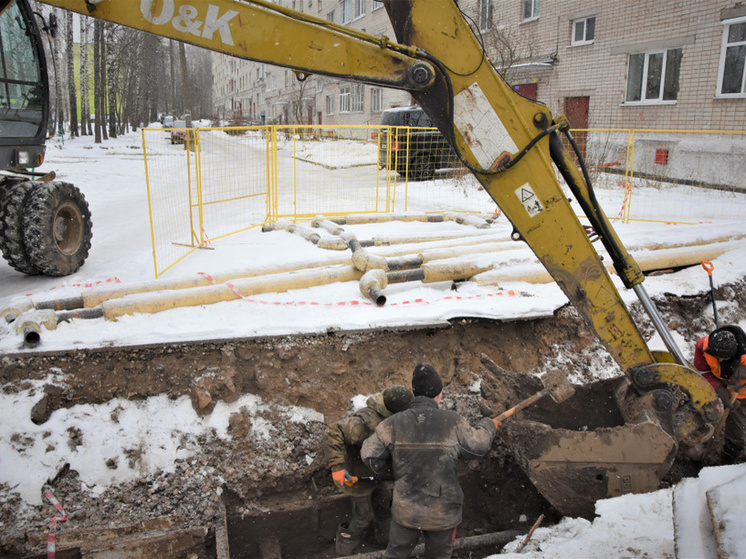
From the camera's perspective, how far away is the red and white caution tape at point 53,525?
411cm

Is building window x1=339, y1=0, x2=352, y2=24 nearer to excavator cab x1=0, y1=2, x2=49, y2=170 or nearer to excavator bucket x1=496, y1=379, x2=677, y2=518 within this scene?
excavator cab x1=0, y1=2, x2=49, y2=170

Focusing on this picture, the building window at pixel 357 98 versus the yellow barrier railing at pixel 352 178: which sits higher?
the building window at pixel 357 98

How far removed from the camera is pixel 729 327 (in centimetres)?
507

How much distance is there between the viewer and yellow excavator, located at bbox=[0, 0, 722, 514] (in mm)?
3197

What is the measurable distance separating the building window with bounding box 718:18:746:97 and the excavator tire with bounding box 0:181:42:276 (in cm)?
1521

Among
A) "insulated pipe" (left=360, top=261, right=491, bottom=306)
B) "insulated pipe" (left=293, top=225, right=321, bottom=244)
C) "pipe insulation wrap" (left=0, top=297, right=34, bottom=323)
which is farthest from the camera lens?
"insulated pipe" (left=293, top=225, right=321, bottom=244)

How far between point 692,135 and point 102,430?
1455cm

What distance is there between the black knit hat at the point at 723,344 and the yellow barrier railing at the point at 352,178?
6247 mm

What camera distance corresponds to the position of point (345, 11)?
37.8 m

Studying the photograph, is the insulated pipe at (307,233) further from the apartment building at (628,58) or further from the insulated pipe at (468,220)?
the apartment building at (628,58)

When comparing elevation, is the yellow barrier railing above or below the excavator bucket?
above

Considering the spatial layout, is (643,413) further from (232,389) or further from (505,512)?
(232,389)

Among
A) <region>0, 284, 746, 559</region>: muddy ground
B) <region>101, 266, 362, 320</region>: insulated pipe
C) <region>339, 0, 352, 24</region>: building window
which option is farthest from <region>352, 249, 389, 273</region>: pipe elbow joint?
<region>339, 0, 352, 24</region>: building window

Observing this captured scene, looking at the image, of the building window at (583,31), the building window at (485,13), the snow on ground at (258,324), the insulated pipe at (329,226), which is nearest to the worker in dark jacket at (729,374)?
the snow on ground at (258,324)
